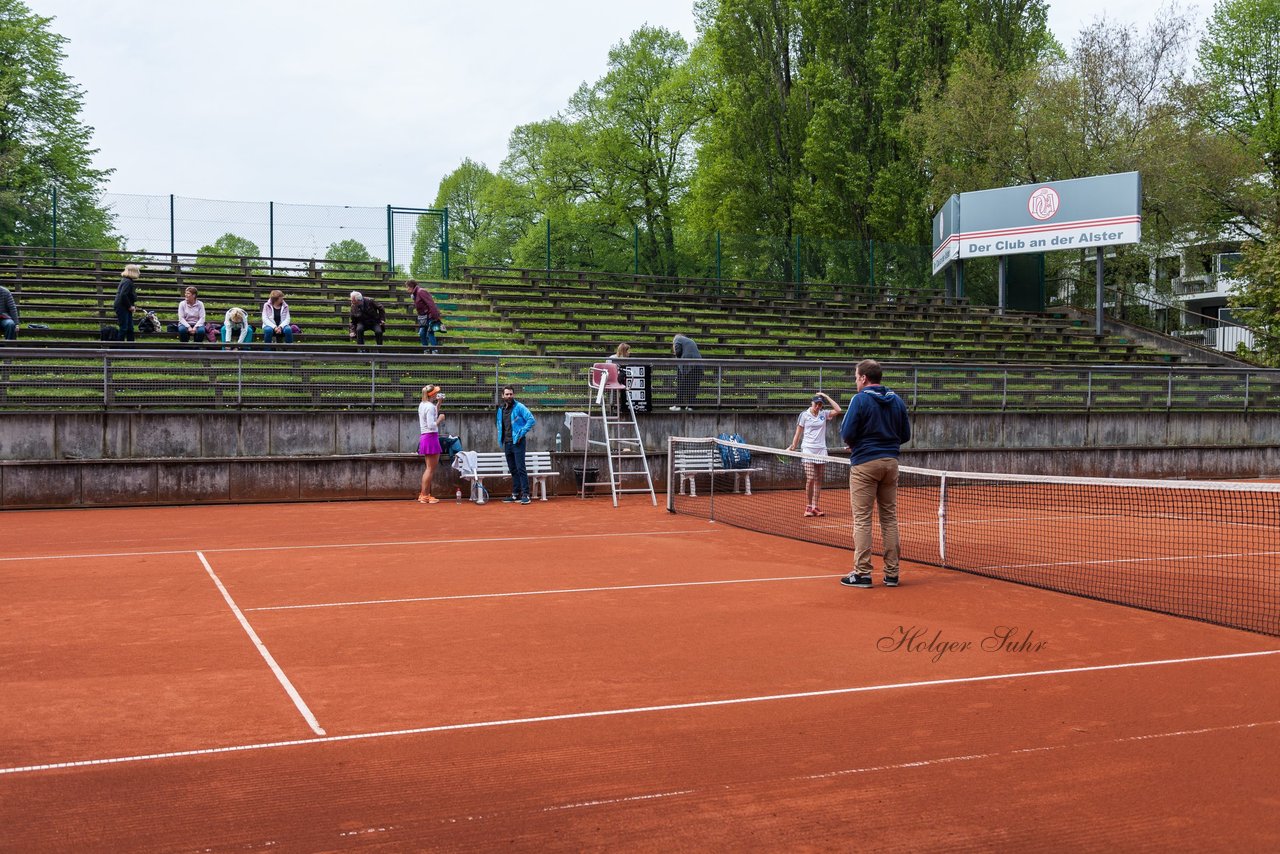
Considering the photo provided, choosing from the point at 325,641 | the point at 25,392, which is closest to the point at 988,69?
the point at 25,392

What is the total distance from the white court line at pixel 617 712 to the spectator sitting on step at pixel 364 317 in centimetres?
1795

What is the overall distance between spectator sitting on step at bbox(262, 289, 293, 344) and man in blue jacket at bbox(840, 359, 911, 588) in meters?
15.3

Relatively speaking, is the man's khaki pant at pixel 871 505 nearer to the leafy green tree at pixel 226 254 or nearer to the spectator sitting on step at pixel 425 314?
the spectator sitting on step at pixel 425 314

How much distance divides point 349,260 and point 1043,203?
21.1 meters

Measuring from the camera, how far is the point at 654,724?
5.93 meters

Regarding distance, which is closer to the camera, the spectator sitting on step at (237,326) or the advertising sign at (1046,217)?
the spectator sitting on step at (237,326)

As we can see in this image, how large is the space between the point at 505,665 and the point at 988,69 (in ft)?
122

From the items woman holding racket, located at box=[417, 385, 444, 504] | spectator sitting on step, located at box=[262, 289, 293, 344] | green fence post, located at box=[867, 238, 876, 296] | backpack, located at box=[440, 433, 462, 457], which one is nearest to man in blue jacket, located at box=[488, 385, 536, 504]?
backpack, located at box=[440, 433, 462, 457]

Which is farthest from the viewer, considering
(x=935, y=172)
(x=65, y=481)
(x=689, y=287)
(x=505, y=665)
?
(x=935, y=172)

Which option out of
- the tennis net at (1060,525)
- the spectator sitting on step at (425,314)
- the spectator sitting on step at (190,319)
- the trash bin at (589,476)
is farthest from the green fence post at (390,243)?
the tennis net at (1060,525)

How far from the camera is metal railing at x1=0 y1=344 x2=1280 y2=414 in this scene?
17.9m

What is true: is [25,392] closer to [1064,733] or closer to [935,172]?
[1064,733]

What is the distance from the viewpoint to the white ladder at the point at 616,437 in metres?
19.7

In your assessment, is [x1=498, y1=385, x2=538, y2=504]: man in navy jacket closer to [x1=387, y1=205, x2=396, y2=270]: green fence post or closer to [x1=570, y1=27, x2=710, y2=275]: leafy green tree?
[x1=387, y1=205, x2=396, y2=270]: green fence post
